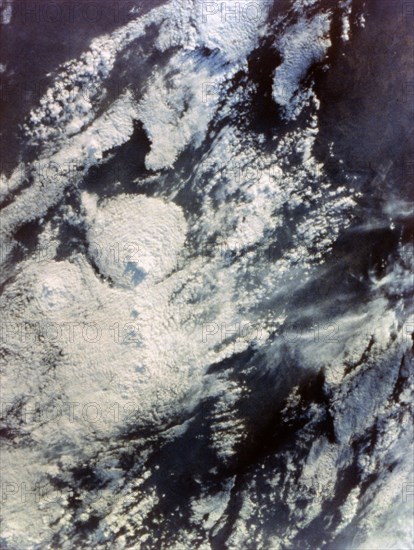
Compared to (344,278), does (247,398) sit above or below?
below

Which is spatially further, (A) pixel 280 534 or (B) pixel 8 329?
(A) pixel 280 534

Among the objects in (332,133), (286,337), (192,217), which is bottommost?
(286,337)

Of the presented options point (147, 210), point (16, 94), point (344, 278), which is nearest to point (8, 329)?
point (147, 210)

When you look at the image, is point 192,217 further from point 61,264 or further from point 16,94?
point 16,94

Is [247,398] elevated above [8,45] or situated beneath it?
situated beneath

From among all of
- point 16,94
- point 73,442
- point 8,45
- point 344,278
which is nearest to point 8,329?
point 73,442

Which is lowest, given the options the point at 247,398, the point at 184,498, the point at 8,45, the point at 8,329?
the point at 184,498

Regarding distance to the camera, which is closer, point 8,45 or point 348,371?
point 8,45

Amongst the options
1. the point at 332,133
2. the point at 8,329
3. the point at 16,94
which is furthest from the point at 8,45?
the point at 332,133

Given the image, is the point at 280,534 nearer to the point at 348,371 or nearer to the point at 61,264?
the point at 348,371
